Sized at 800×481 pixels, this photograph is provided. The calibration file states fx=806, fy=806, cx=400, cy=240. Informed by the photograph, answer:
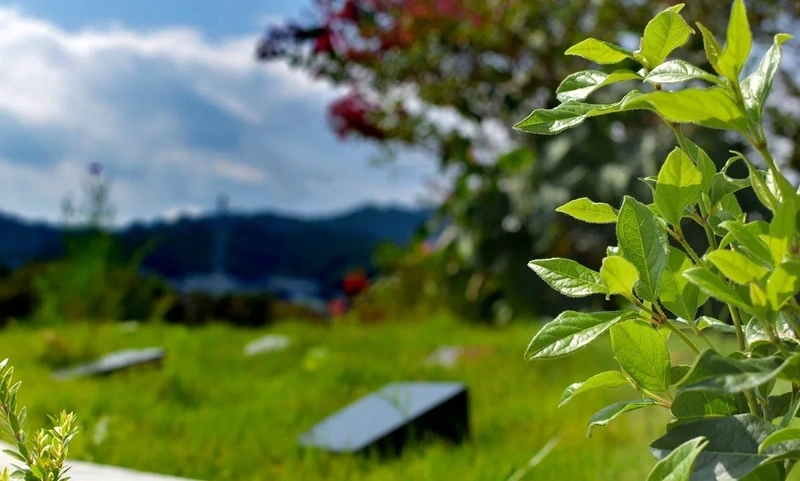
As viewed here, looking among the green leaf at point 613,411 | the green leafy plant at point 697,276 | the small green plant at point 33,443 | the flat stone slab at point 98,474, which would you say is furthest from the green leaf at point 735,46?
the flat stone slab at point 98,474

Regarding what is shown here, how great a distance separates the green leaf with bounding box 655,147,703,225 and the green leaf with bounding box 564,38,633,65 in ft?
0.33

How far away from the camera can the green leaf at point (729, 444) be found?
0.64m

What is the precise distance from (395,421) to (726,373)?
1853 millimetres

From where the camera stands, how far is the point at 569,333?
2.36ft

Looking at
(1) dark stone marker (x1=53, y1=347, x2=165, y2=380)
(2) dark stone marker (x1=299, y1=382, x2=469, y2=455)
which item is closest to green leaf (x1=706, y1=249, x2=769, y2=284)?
(2) dark stone marker (x1=299, y1=382, x2=469, y2=455)

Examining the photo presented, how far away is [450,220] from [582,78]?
17.4 ft

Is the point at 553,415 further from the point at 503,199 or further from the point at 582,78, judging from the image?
the point at 503,199

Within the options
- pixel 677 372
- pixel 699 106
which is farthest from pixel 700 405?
pixel 699 106

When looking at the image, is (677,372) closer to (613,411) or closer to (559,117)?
(613,411)

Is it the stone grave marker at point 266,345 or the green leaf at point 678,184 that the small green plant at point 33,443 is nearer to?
the green leaf at point 678,184

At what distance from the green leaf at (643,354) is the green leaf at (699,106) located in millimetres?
197

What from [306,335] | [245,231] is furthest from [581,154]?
[245,231]

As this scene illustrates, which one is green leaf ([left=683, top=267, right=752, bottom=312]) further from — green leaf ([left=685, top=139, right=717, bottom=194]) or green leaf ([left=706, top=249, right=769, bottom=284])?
green leaf ([left=685, top=139, right=717, bottom=194])

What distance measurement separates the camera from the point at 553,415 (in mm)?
2932
